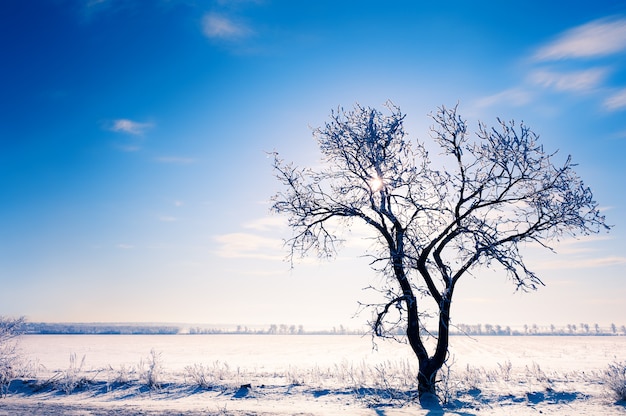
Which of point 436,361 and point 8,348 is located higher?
point 436,361

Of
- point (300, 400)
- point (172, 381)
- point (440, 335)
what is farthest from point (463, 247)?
point (172, 381)

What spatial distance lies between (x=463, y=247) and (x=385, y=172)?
11.9 feet

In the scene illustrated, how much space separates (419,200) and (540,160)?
3.84m

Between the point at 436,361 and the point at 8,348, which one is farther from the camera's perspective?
the point at 8,348

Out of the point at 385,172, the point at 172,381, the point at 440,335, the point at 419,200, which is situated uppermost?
the point at 385,172

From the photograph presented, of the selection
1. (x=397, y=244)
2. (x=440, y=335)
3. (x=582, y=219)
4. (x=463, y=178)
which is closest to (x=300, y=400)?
(x=440, y=335)

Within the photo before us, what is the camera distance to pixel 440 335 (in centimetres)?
1242

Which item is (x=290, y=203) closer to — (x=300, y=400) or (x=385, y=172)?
(x=385, y=172)

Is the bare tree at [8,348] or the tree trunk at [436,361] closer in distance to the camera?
the tree trunk at [436,361]

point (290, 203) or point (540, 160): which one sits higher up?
point (540, 160)

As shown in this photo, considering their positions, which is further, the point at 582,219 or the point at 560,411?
the point at 582,219

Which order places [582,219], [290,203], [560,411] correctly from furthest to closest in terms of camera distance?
[290,203]
[582,219]
[560,411]

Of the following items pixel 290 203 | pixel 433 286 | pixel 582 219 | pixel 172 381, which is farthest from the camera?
pixel 172 381

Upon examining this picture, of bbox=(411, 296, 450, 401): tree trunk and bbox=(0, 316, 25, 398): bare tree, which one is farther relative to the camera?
Answer: bbox=(0, 316, 25, 398): bare tree
